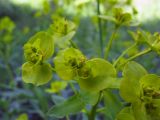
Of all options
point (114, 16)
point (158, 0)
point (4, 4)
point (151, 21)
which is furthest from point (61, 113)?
point (158, 0)

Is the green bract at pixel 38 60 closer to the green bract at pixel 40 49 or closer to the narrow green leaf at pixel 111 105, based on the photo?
the green bract at pixel 40 49

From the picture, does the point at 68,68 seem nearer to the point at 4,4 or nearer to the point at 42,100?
the point at 42,100

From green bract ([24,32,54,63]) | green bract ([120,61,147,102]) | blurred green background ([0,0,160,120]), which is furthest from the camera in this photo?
blurred green background ([0,0,160,120])

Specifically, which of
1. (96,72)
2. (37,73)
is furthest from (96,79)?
(37,73)

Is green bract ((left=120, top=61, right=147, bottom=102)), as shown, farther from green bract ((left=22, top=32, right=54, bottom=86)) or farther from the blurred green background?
the blurred green background

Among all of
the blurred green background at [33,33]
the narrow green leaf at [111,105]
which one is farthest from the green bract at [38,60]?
the blurred green background at [33,33]

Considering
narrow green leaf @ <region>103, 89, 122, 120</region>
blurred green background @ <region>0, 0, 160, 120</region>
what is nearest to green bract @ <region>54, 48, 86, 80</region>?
narrow green leaf @ <region>103, 89, 122, 120</region>
